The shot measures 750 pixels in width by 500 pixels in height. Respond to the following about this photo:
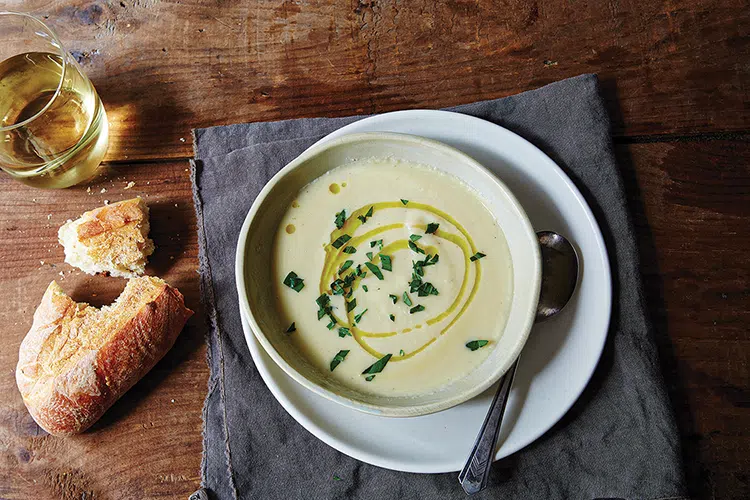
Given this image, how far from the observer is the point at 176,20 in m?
2.18

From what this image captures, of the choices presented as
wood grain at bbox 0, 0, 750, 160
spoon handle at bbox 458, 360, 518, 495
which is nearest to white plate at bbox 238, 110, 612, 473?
spoon handle at bbox 458, 360, 518, 495

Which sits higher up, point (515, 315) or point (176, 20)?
point (515, 315)

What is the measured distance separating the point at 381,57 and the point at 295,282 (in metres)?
0.90

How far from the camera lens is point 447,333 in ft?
5.49

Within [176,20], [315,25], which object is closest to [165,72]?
[176,20]

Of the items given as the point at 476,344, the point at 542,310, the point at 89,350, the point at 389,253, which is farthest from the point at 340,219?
the point at 89,350

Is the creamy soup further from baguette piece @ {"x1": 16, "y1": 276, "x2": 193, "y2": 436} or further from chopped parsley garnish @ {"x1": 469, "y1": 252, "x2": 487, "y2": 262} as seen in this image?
baguette piece @ {"x1": 16, "y1": 276, "x2": 193, "y2": 436}

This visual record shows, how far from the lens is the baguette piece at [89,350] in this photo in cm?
177

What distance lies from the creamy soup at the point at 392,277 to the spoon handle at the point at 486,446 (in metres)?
0.10

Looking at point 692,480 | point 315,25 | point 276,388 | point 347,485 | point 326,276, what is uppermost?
point 315,25

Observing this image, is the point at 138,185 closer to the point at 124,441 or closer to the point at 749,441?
the point at 124,441

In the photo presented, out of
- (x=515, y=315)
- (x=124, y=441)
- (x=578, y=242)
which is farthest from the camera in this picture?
(x=124, y=441)

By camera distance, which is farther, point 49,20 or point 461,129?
point 49,20

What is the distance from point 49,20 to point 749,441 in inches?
105
